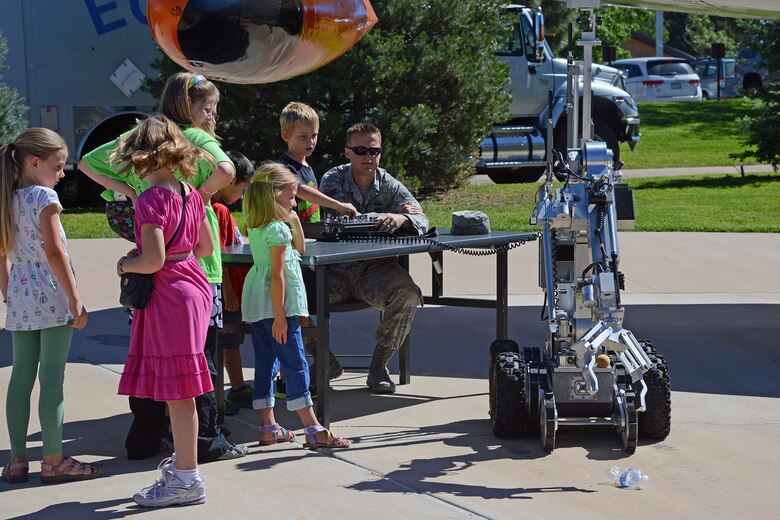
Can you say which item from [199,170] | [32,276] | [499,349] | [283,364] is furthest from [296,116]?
[32,276]

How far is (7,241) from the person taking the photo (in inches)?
203

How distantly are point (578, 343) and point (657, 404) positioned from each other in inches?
24.4

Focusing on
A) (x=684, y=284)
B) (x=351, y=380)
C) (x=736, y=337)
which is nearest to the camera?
(x=351, y=380)

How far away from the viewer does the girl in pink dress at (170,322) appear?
15.9 ft

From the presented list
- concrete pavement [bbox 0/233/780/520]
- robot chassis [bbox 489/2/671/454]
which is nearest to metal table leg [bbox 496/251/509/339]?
concrete pavement [bbox 0/233/780/520]

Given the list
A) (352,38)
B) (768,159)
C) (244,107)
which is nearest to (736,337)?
(352,38)

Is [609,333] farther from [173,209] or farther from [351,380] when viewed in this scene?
[351,380]

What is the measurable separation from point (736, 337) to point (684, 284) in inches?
91.5

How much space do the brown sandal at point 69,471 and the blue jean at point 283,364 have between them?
0.88 metres

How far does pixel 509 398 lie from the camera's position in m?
5.74

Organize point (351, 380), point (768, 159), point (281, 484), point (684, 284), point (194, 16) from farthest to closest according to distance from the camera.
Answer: point (768, 159), point (684, 284), point (351, 380), point (194, 16), point (281, 484)

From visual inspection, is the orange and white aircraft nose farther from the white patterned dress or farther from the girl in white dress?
the white patterned dress

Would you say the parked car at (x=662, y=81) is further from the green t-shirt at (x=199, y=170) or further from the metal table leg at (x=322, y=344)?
the green t-shirt at (x=199, y=170)

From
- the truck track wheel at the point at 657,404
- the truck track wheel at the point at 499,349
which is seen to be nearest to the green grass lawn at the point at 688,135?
the truck track wheel at the point at 499,349
